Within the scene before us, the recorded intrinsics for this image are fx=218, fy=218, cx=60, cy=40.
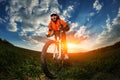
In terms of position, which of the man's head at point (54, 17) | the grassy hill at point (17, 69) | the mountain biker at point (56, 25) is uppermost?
the man's head at point (54, 17)

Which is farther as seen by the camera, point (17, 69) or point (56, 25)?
point (17, 69)

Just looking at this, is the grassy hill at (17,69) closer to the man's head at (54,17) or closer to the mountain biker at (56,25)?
the mountain biker at (56,25)

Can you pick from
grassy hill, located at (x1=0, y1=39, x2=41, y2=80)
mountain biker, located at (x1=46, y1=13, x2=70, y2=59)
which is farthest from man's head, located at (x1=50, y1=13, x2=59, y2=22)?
grassy hill, located at (x1=0, y1=39, x2=41, y2=80)

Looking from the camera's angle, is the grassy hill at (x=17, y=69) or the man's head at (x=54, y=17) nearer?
the grassy hill at (x=17, y=69)

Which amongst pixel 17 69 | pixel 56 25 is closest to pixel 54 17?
pixel 56 25

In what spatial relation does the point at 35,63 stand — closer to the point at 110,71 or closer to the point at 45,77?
the point at 45,77

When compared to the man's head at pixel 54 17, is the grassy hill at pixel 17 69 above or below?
below

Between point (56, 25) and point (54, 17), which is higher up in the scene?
point (54, 17)

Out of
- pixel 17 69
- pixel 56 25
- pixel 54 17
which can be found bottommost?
pixel 17 69

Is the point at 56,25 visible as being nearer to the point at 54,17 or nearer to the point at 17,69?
the point at 54,17

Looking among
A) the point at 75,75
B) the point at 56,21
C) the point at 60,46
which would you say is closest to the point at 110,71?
the point at 75,75

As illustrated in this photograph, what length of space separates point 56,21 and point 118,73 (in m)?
4.08

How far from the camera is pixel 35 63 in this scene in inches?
485

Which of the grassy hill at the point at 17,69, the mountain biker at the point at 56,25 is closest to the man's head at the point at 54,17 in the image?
the mountain biker at the point at 56,25
